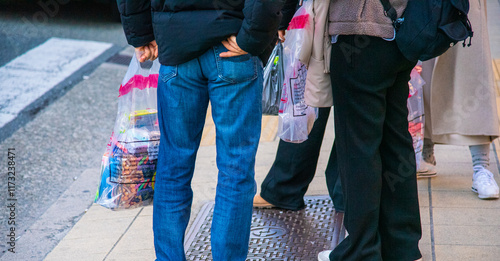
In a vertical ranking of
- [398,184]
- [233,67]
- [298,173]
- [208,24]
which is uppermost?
[208,24]

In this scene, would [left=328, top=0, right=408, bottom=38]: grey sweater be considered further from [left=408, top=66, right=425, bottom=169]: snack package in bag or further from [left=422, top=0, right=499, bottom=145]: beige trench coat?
[left=422, top=0, right=499, bottom=145]: beige trench coat

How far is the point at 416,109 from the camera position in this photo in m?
3.24

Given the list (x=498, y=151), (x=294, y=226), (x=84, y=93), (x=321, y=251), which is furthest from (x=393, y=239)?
(x=84, y=93)

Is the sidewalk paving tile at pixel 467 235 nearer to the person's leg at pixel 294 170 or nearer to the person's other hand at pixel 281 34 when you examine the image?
the person's leg at pixel 294 170

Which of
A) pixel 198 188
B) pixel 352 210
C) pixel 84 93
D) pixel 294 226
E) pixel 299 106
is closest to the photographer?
pixel 352 210

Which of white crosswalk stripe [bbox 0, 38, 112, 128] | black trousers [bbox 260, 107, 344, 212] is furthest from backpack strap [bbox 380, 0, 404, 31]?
white crosswalk stripe [bbox 0, 38, 112, 128]

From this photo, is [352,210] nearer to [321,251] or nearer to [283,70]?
[321,251]

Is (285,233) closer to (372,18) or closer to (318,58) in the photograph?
(318,58)

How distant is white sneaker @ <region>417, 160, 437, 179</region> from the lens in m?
3.72

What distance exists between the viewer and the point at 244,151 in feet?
7.71

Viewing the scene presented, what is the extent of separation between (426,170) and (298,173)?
97 cm

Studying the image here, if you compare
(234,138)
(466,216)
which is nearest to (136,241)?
(234,138)

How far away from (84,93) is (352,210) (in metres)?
4.34

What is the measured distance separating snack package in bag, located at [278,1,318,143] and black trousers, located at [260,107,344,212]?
0.31m
